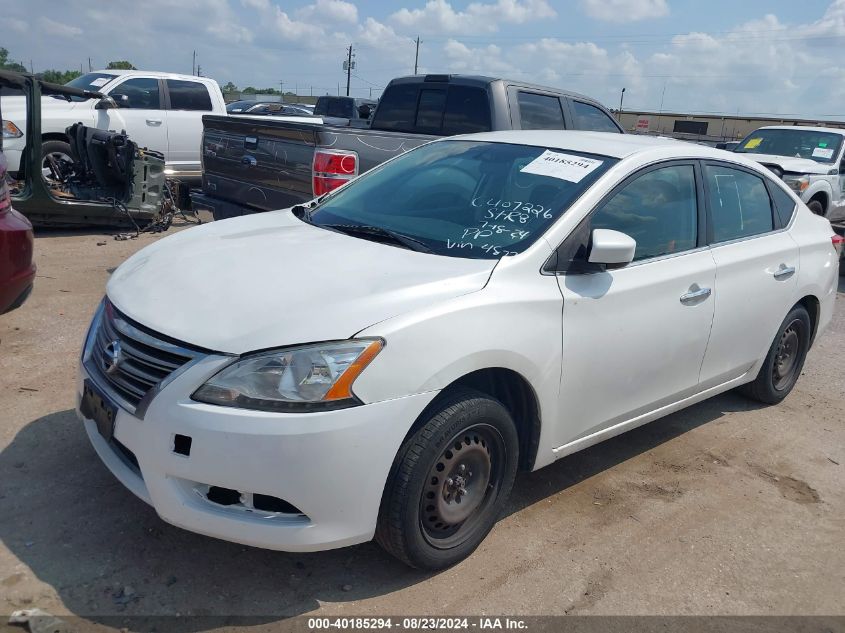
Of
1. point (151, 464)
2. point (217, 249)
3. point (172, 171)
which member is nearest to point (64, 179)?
point (172, 171)

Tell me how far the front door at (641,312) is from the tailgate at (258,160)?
297 cm

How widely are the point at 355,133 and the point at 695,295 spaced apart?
320 cm

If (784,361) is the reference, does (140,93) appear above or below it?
above

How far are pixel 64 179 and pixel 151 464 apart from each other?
7.98 m

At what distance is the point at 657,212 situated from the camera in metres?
3.87

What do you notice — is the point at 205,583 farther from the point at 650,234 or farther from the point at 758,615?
the point at 650,234

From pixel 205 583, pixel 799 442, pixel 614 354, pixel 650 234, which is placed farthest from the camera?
pixel 799 442

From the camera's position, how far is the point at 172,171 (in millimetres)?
11312

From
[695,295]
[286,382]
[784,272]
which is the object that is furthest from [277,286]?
[784,272]

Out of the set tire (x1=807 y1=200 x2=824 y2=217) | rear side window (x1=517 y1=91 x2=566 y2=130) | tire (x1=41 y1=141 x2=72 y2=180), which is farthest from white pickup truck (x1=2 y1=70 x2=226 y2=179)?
tire (x1=807 y1=200 x2=824 y2=217)

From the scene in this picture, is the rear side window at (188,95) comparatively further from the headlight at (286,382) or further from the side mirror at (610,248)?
the headlight at (286,382)

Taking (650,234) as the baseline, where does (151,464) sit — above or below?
below

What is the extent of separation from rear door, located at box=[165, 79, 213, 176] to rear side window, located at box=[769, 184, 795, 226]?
28.8ft

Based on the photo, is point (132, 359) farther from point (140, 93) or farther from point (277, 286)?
point (140, 93)
